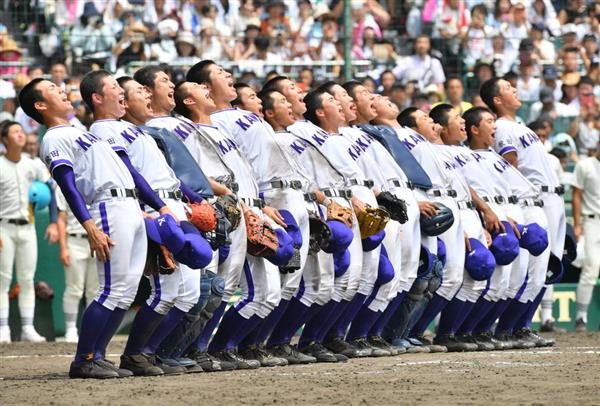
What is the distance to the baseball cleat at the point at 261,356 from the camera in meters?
9.96

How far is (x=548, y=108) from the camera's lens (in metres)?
17.8

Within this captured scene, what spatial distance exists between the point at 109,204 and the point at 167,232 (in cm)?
41

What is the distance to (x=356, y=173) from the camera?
1102 cm

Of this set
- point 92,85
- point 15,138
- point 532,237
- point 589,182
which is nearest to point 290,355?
point 92,85

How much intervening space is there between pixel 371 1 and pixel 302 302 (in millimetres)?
9879

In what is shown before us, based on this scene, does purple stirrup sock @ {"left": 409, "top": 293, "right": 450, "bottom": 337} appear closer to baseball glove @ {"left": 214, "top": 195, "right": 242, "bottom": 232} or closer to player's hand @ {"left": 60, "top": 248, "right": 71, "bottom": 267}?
baseball glove @ {"left": 214, "top": 195, "right": 242, "bottom": 232}

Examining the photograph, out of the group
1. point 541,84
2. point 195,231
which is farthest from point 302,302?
point 541,84

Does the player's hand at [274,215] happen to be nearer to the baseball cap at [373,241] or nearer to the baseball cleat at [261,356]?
the baseball cleat at [261,356]

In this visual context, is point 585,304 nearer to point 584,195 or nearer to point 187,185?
point 584,195

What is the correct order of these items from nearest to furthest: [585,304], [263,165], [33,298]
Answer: [263,165], [33,298], [585,304]

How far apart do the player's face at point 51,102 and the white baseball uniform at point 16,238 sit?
5.39 m

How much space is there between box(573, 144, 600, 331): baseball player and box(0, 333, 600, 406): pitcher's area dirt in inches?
191

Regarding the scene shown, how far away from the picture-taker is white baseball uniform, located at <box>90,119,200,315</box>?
8883mm

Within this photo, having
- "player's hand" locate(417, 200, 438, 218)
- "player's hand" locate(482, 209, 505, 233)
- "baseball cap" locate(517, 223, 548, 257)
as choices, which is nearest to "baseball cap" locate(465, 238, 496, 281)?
"player's hand" locate(482, 209, 505, 233)
